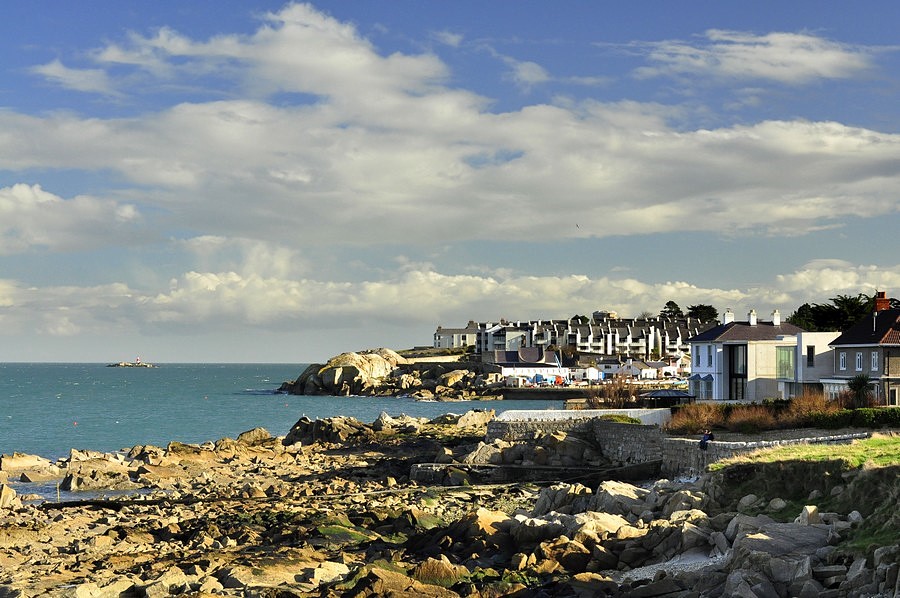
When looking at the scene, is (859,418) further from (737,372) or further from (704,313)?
(704,313)

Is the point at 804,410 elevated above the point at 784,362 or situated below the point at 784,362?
below

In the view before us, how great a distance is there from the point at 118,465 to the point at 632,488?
26.6m

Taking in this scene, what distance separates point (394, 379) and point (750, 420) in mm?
103230

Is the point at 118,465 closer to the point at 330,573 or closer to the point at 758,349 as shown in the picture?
the point at 330,573

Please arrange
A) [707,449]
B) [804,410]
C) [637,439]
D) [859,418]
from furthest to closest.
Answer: [804,410] → [637,439] → [859,418] → [707,449]

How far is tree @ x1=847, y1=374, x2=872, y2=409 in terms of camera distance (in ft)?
132

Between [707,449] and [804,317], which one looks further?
[804,317]

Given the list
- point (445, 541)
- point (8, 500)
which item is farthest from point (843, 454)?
point (8, 500)

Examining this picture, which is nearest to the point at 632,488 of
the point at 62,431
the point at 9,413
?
the point at 62,431

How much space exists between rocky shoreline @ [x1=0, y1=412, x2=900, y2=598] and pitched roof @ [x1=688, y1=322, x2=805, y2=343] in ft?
61.4

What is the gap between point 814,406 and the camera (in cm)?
3759

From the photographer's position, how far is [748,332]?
52219 mm

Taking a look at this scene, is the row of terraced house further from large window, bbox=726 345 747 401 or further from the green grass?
the green grass

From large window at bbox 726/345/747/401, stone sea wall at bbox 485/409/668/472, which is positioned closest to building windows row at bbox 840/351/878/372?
large window at bbox 726/345/747/401
